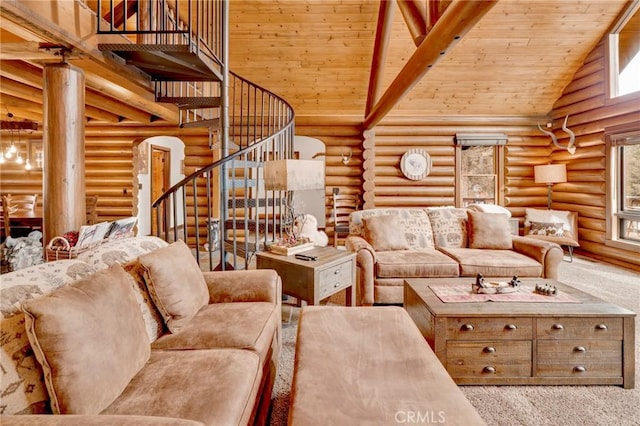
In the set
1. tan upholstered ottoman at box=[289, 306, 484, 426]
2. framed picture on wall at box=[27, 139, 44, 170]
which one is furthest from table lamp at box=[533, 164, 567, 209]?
framed picture on wall at box=[27, 139, 44, 170]

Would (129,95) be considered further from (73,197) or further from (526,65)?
(526,65)

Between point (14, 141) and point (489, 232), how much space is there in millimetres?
8925

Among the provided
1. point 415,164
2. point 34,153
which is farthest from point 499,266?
point 34,153

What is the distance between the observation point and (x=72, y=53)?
9.47ft

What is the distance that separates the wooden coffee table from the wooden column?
315cm

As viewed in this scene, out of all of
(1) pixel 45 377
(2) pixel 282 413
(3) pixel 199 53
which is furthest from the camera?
(3) pixel 199 53

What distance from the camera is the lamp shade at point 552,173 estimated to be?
5680 mm

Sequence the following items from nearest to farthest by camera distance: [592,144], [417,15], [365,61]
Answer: [417,15] → [592,144] → [365,61]

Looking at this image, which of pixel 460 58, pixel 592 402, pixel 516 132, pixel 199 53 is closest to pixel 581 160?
pixel 516 132

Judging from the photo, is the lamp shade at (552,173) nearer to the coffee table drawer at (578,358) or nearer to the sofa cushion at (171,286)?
the coffee table drawer at (578,358)

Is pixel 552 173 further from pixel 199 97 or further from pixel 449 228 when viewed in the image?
pixel 199 97

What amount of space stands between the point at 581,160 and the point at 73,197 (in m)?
7.11

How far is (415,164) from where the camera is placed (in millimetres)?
6562

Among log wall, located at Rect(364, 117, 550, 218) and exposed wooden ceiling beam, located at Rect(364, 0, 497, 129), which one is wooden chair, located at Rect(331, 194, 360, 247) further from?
exposed wooden ceiling beam, located at Rect(364, 0, 497, 129)
